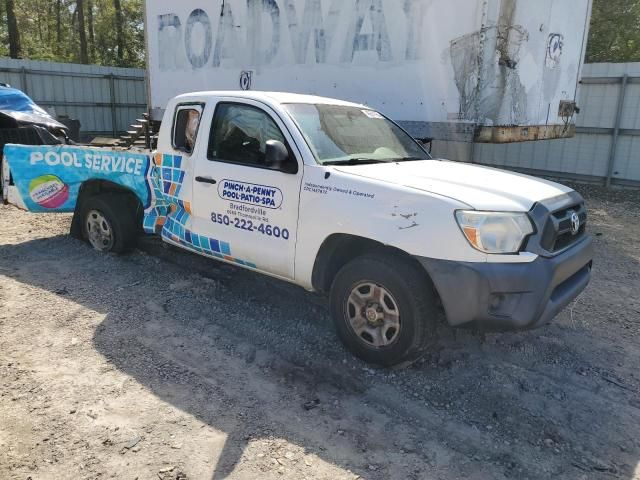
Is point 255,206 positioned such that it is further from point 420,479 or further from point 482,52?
point 482,52

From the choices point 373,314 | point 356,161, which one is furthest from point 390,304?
point 356,161

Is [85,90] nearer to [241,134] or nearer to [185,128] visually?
[185,128]

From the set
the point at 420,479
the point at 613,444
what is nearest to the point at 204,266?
the point at 420,479

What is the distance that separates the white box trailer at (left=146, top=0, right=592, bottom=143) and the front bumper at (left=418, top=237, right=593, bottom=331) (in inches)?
127

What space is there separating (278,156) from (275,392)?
1645 mm

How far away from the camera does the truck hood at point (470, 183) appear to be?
338 centimetres

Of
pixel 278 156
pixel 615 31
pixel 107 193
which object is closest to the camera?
pixel 278 156

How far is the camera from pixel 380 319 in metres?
3.71

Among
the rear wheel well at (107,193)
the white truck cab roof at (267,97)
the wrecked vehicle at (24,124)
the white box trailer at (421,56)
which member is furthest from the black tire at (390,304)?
the wrecked vehicle at (24,124)

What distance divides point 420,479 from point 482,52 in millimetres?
4727

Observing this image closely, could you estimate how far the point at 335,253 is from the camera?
3.98m

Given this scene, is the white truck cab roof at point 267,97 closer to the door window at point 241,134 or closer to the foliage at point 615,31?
the door window at point 241,134

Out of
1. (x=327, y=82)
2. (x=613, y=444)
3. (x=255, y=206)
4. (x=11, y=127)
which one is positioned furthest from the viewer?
(x=11, y=127)

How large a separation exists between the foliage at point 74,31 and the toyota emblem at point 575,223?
35557 millimetres
